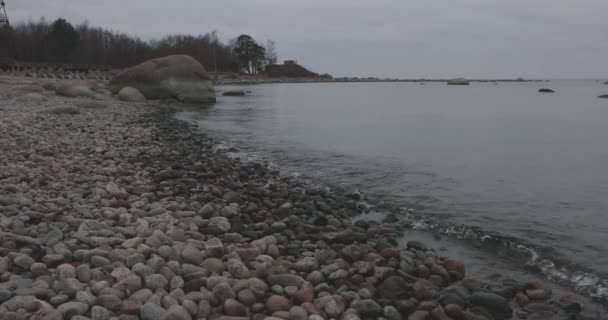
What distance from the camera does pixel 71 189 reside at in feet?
22.5

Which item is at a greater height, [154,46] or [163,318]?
[154,46]

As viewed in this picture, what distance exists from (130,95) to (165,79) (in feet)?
10.1

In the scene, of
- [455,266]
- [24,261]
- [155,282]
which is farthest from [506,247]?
[24,261]

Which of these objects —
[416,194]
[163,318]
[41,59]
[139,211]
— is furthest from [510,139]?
[41,59]

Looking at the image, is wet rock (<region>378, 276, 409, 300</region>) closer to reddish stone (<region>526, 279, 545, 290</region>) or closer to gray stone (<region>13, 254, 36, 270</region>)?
reddish stone (<region>526, 279, 545, 290</region>)

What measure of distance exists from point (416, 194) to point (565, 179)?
415 cm

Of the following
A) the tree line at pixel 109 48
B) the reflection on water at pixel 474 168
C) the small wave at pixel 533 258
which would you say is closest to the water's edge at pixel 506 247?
the small wave at pixel 533 258

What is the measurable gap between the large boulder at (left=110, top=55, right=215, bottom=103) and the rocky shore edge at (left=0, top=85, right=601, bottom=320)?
22.6 m

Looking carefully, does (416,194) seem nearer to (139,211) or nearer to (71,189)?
(139,211)

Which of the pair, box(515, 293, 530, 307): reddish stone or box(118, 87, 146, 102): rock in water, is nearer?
box(515, 293, 530, 307): reddish stone

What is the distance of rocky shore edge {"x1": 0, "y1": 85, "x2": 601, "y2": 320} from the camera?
3830 mm

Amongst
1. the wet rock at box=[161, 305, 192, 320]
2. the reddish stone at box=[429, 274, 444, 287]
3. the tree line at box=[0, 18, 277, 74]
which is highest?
the tree line at box=[0, 18, 277, 74]

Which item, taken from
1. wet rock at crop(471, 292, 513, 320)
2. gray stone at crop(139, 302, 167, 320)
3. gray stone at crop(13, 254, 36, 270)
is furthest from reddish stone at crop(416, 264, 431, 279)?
gray stone at crop(13, 254, 36, 270)

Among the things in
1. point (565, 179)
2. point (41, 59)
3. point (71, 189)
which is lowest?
point (565, 179)
